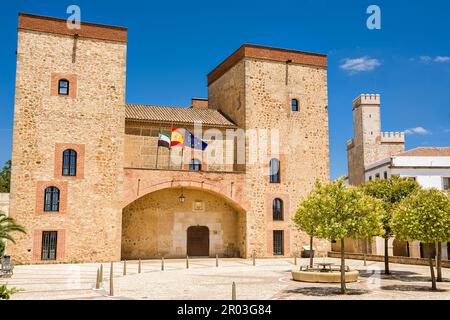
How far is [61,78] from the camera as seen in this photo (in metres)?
26.8

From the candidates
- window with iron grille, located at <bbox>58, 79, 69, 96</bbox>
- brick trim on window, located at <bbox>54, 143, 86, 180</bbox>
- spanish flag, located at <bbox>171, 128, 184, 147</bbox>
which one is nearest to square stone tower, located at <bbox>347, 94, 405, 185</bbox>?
spanish flag, located at <bbox>171, 128, 184, 147</bbox>

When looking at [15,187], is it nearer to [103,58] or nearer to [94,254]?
[94,254]

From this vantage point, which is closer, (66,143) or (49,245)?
(49,245)

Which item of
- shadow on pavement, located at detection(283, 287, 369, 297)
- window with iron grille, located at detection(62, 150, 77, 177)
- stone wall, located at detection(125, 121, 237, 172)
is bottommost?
shadow on pavement, located at detection(283, 287, 369, 297)

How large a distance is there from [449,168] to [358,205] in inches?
1197

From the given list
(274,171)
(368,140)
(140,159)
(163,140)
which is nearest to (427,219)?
(274,171)

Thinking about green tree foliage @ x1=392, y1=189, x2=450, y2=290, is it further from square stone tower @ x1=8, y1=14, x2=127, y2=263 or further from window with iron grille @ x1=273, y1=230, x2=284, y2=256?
square stone tower @ x1=8, y1=14, x2=127, y2=263

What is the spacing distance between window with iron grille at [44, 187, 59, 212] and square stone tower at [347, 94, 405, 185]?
36414 mm

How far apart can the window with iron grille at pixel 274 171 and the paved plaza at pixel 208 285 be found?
9.75m

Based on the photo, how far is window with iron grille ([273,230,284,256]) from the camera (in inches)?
1206

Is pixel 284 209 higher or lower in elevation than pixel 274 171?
lower

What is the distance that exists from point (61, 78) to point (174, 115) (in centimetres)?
795

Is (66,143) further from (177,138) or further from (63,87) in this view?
(177,138)
